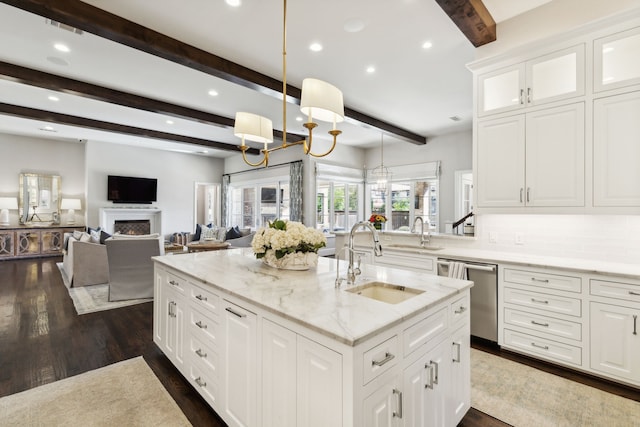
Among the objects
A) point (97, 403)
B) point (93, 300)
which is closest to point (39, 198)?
point (93, 300)

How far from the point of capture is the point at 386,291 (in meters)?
1.84

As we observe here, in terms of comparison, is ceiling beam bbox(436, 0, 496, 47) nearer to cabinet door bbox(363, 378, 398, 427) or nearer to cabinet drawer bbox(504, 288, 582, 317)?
cabinet drawer bbox(504, 288, 582, 317)

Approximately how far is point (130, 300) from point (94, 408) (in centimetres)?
261

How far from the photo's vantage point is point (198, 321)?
200 centimetres

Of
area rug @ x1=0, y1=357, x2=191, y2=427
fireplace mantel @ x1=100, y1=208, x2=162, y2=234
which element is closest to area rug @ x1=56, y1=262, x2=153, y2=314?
area rug @ x1=0, y1=357, x2=191, y2=427

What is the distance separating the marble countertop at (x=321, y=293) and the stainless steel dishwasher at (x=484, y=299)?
1.21 meters

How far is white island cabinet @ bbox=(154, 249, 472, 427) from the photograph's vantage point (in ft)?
3.75

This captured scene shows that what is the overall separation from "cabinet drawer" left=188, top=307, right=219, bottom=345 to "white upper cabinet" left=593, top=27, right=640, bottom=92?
3415mm

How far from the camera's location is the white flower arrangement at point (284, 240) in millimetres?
2094

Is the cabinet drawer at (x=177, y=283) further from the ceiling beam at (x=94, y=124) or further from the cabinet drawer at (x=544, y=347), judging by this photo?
the ceiling beam at (x=94, y=124)

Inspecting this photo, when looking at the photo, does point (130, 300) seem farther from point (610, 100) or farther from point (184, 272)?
point (610, 100)

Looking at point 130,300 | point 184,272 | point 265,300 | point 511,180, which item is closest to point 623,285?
point 511,180

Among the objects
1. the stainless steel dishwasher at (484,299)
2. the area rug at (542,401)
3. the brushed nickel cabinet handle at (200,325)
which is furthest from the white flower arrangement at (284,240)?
the stainless steel dishwasher at (484,299)

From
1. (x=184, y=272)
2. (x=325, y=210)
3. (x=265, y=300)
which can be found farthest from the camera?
(x=325, y=210)
